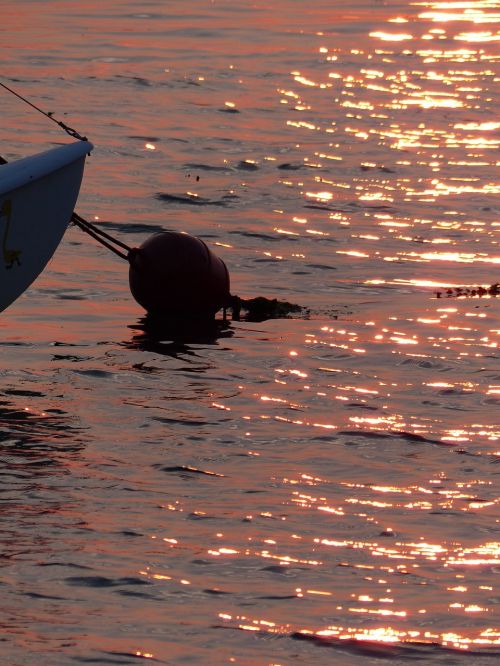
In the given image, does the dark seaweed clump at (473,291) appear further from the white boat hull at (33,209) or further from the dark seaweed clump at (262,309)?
the white boat hull at (33,209)

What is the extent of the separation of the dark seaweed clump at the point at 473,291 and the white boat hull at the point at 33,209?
3628mm

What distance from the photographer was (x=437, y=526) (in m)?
10.1

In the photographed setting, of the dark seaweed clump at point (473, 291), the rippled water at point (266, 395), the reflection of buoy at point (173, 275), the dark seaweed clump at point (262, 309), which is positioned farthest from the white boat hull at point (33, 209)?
the dark seaweed clump at point (473, 291)

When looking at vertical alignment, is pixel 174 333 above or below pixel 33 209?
below

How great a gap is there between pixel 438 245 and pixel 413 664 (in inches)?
404

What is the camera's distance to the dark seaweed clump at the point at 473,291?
16.1m

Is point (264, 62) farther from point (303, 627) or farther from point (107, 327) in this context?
point (303, 627)

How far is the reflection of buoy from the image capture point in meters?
15.3

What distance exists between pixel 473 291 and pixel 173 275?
2.77 meters

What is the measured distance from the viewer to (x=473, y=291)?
53.1 feet

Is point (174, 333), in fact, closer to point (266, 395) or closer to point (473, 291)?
point (266, 395)

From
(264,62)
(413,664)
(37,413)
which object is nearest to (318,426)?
(37,413)

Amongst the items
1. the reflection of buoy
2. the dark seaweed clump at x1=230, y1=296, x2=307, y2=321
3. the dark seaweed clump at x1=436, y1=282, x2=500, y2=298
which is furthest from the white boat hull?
the dark seaweed clump at x1=436, y1=282, x2=500, y2=298

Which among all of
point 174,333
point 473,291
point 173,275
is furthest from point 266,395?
point 473,291
